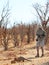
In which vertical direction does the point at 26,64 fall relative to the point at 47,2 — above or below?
below

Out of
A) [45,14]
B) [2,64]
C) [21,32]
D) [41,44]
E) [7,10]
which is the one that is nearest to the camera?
[2,64]

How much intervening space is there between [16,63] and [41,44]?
2667 millimetres

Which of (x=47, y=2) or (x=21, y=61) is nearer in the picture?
(x=21, y=61)

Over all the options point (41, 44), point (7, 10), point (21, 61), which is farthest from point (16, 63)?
point (7, 10)

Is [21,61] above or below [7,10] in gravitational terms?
below

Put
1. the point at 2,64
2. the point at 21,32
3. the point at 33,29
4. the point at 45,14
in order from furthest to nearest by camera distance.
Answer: the point at 33,29 < the point at 21,32 < the point at 45,14 < the point at 2,64

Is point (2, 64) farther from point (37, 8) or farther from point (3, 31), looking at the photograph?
point (37, 8)

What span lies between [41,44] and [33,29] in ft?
84.4

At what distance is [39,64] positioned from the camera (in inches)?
362

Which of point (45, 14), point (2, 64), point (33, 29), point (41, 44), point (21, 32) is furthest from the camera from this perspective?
point (33, 29)

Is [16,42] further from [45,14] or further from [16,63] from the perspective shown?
[16,63]

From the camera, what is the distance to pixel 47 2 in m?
22.9

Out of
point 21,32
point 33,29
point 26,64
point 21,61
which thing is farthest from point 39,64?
point 33,29

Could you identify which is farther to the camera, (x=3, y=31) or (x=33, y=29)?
(x=33, y=29)
